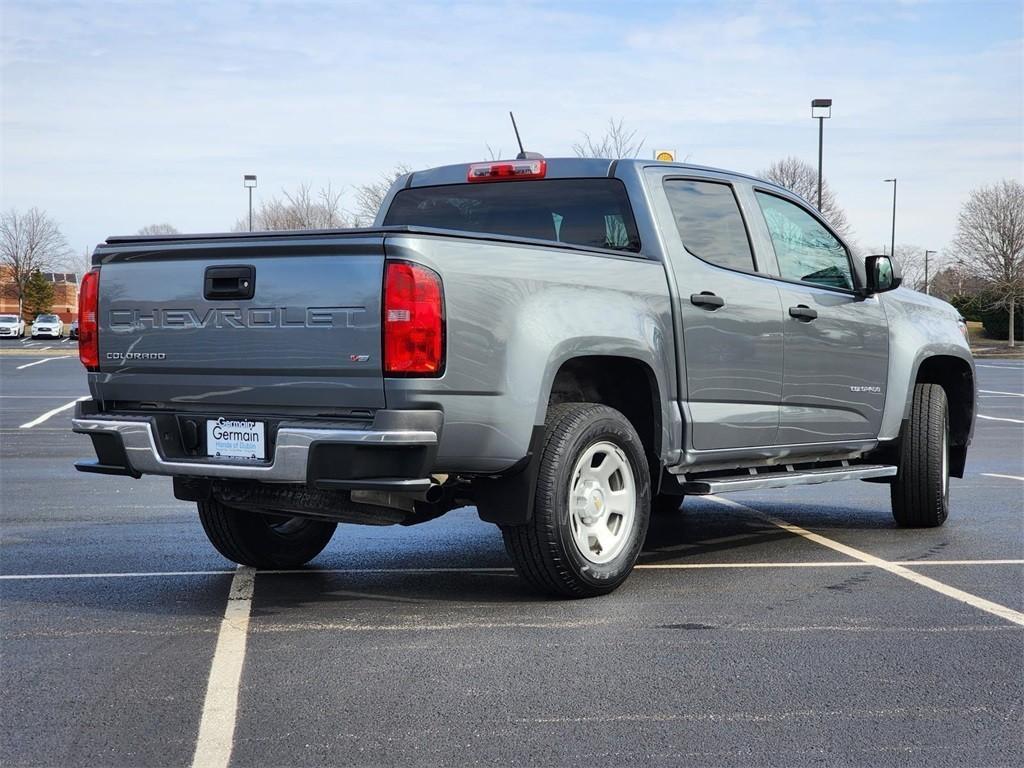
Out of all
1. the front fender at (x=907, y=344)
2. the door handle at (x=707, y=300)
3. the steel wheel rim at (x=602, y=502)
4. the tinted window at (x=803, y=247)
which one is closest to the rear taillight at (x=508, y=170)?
the door handle at (x=707, y=300)

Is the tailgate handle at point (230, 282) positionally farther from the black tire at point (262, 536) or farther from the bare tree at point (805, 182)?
the bare tree at point (805, 182)

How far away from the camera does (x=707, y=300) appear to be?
6.88m

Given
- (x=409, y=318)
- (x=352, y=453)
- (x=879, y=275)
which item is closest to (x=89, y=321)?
(x=352, y=453)

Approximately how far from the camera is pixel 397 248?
5.37 meters

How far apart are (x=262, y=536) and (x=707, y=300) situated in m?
2.64

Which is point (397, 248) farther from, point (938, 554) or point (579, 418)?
point (938, 554)

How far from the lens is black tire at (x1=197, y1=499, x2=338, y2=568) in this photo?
22.8 feet

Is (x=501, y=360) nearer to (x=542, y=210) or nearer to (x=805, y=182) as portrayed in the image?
(x=542, y=210)

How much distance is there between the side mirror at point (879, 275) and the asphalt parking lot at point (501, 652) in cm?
155

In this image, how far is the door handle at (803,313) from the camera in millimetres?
7502

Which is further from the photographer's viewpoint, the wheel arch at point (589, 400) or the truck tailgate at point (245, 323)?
the wheel arch at point (589, 400)

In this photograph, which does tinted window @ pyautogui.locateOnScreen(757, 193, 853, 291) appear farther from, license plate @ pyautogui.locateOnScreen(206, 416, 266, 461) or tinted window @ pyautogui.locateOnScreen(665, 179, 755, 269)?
license plate @ pyautogui.locateOnScreen(206, 416, 266, 461)

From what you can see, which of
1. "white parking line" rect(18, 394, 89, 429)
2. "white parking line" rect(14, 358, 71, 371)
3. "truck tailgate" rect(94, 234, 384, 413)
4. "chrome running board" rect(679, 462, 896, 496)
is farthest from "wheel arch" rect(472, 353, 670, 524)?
"white parking line" rect(14, 358, 71, 371)

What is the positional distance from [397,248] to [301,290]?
1.56 feet
